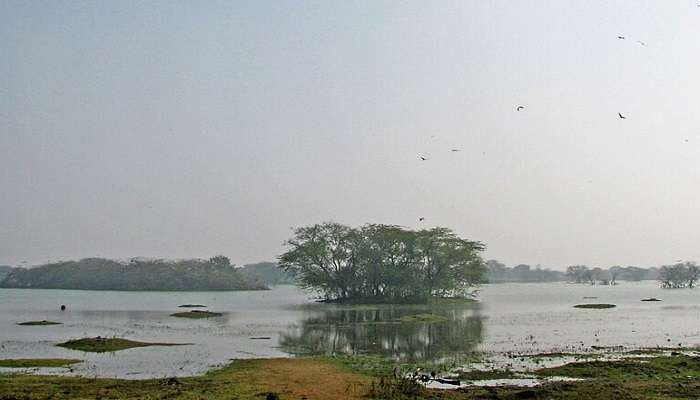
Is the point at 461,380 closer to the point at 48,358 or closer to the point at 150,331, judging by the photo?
the point at 48,358

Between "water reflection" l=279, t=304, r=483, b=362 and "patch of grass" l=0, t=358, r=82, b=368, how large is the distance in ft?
43.0

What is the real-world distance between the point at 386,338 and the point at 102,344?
2033cm

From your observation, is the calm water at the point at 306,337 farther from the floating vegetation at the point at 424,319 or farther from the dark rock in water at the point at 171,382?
the floating vegetation at the point at 424,319

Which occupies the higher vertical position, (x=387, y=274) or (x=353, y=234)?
(x=353, y=234)

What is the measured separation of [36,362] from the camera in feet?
105

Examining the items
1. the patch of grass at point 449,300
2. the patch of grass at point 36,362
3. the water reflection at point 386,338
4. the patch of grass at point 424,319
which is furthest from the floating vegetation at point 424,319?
the patch of grass at point 36,362

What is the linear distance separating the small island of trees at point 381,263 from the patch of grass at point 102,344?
74.1 metres

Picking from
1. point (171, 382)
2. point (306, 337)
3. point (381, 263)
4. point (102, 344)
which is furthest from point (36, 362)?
point (381, 263)

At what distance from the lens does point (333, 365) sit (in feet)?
106

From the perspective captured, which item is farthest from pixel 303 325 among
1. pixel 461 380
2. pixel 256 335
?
pixel 461 380

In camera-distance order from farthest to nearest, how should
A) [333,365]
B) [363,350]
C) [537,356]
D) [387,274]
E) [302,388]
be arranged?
[387,274] < [363,350] < [537,356] < [333,365] < [302,388]

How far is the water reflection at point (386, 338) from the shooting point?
38875 millimetres

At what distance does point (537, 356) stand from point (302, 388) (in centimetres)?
1537

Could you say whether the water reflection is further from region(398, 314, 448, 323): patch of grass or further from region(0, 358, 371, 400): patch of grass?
region(0, 358, 371, 400): patch of grass
